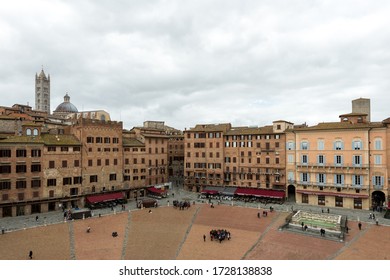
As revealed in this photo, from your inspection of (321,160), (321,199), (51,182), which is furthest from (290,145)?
(51,182)

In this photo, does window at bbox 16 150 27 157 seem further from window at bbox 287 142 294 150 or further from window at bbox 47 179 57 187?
window at bbox 287 142 294 150

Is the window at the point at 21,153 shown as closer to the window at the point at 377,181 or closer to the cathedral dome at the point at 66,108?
the window at the point at 377,181

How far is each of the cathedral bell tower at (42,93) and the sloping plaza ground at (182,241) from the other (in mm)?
112834

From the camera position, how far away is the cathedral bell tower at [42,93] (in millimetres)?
133375

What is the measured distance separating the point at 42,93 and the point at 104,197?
106 meters

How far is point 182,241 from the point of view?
3500cm

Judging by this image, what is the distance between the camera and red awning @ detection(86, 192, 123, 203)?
52.8m

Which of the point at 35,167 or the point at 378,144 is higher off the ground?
the point at 378,144

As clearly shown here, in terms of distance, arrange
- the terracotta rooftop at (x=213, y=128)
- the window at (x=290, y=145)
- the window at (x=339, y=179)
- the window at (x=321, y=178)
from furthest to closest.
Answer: the terracotta rooftop at (x=213, y=128) → the window at (x=290, y=145) → the window at (x=321, y=178) → the window at (x=339, y=179)

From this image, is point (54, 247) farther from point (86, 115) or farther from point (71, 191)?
point (86, 115)

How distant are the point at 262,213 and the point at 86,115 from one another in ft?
224

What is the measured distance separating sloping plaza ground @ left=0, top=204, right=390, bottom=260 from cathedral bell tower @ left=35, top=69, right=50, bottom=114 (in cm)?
11283

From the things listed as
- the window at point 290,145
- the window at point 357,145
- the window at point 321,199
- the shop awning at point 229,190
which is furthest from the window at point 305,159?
the shop awning at point 229,190

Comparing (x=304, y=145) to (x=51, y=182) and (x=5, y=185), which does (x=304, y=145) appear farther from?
(x=5, y=185)
